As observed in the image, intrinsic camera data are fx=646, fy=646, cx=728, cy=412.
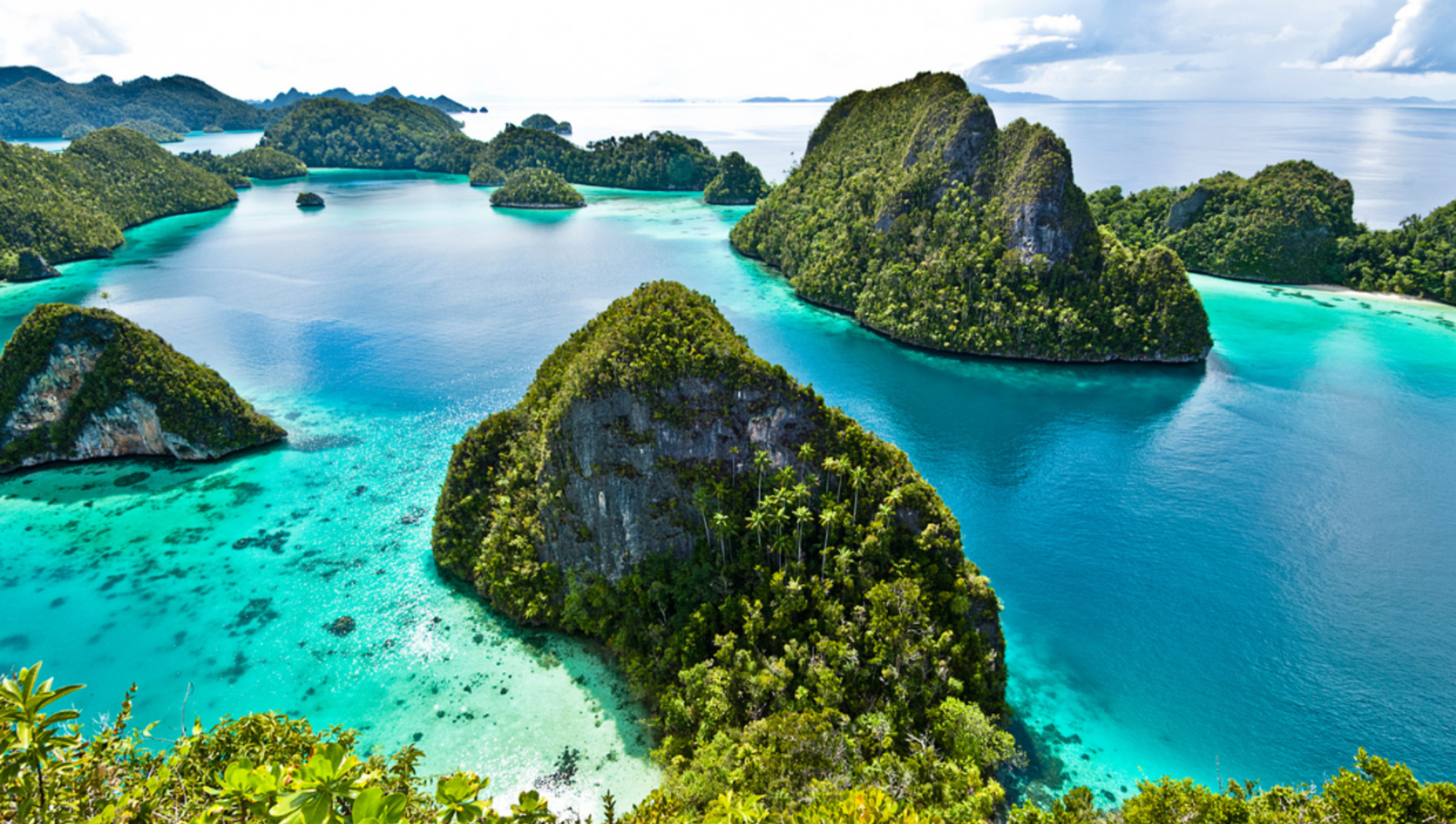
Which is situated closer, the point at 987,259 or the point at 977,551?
the point at 977,551

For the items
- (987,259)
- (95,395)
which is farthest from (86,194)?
(987,259)

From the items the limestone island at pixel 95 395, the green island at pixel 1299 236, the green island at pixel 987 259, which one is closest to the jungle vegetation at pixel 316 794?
the limestone island at pixel 95 395

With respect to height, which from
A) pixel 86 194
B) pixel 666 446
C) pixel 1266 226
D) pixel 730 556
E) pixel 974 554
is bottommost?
pixel 974 554

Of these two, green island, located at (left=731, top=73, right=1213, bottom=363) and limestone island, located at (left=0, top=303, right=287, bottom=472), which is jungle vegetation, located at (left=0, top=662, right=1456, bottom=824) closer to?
limestone island, located at (left=0, top=303, right=287, bottom=472)

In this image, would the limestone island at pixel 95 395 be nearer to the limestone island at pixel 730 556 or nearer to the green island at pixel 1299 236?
the limestone island at pixel 730 556

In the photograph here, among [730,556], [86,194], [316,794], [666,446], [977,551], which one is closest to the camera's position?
[316,794]

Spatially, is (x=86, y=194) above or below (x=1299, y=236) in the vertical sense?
below

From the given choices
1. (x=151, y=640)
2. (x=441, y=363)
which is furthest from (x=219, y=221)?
(x=151, y=640)

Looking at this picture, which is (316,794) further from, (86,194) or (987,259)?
(86,194)
